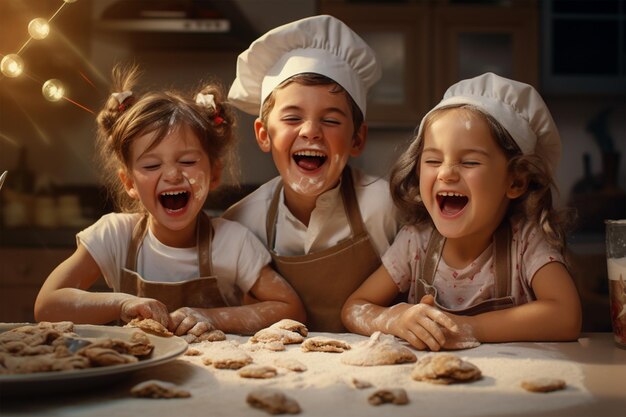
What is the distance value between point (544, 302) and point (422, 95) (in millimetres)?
1704

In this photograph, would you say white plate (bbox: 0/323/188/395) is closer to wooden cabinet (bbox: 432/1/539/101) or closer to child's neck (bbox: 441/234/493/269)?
child's neck (bbox: 441/234/493/269)

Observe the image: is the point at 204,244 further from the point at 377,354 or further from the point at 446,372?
the point at 446,372

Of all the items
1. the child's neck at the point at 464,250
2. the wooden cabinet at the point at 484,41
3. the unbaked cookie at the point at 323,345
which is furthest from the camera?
the wooden cabinet at the point at 484,41

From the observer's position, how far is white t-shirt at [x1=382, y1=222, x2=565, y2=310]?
1.13m

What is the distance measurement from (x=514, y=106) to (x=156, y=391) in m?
0.69

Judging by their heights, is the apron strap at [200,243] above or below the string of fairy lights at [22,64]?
below

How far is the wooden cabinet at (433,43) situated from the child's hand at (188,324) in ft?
5.62

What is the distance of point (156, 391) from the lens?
0.73 m

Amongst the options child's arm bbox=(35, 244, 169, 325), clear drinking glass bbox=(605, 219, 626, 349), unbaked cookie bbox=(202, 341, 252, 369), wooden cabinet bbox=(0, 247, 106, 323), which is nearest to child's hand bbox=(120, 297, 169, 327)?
child's arm bbox=(35, 244, 169, 325)

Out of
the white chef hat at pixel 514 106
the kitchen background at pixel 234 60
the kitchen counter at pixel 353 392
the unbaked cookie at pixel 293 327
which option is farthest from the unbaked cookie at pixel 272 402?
the kitchen background at pixel 234 60

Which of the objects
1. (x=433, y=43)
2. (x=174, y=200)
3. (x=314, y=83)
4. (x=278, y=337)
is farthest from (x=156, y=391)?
(x=433, y=43)

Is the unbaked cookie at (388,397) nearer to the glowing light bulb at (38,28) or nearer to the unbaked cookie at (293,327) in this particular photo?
the unbaked cookie at (293,327)

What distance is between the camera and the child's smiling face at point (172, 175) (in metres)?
1.20

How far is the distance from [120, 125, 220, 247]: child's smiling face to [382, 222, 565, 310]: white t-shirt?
1.07 ft
